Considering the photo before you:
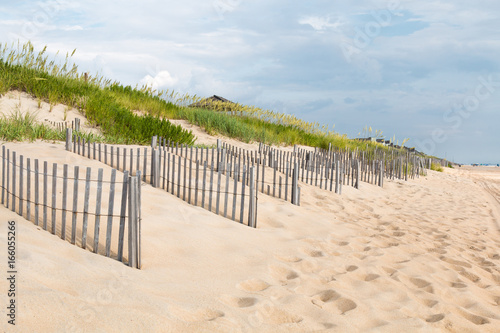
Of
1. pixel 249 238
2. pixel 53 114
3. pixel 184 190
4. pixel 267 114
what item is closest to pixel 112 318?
pixel 249 238

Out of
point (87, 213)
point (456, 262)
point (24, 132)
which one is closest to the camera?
point (87, 213)

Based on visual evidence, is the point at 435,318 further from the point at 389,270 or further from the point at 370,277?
the point at 389,270

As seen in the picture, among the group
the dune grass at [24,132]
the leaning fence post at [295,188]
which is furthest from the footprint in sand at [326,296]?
the dune grass at [24,132]

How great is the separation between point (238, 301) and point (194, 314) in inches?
17.7

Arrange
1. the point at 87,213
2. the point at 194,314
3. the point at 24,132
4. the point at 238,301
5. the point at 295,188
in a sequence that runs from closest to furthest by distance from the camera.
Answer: the point at 194,314 < the point at 238,301 < the point at 87,213 < the point at 295,188 < the point at 24,132

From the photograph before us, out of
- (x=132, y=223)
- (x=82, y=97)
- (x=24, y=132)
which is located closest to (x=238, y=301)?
(x=132, y=223)

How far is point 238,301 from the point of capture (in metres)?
3.10

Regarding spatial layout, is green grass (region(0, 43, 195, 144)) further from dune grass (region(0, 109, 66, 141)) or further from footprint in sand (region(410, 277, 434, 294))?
footprint in sand (region(410, 277, 434, 294))

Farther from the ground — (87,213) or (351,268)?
(87,213)

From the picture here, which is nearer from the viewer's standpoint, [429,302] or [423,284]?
[429,302]

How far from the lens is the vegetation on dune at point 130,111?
1103 cm

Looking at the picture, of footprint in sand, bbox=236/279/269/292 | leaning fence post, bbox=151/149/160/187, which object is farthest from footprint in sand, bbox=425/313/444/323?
leaning fence post, bbox=151/149/160/187

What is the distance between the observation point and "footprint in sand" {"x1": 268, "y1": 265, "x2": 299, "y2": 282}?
379 centimetres

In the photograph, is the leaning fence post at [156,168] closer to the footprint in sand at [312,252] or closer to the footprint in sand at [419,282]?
the footprint in sand at [312,252]
